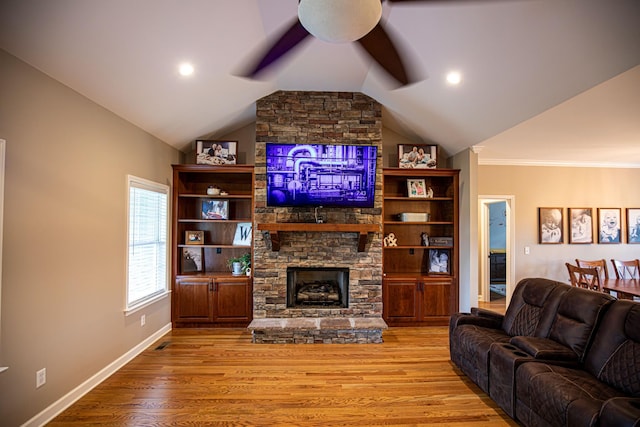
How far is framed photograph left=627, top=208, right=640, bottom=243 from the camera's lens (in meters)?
5.72

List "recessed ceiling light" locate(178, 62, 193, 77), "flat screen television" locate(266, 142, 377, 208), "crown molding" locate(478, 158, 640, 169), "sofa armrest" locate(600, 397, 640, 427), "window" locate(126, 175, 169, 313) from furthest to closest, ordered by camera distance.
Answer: "crown molding" locate(478, 158, 640, 169), "flat screen television" locate(266, 142, 377, 208), "window" locate(126, 175, 169, 313), "recessed ceiling light" locate(178, 62, 193, 77), "sofa armrest" locate(600, 397, 640, 427)

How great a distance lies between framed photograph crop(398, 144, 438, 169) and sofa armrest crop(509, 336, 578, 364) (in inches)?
117

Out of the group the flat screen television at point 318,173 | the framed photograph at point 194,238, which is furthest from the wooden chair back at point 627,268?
the framed photograph at point 194,238

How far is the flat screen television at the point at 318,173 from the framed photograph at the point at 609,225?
15.0 ft

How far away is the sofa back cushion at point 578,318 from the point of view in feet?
7.91

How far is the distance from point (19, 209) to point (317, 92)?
3584mm

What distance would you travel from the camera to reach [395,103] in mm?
4371

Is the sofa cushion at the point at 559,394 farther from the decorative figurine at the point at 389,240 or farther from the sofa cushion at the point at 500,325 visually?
the decorative figurine at the point at 389,240

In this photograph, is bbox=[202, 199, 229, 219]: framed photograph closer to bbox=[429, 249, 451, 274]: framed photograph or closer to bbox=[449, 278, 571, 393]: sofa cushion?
bbox=[429, 249, 451, 274]: framed photograph

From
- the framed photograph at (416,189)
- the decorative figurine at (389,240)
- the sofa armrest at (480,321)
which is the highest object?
the framed photograph at (416,189)

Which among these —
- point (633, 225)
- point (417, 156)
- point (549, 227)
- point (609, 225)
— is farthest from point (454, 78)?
point (633, 225)

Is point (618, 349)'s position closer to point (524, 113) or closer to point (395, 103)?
point (524, 113)

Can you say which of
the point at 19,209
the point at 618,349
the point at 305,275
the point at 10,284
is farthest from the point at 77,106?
the point at 618,349

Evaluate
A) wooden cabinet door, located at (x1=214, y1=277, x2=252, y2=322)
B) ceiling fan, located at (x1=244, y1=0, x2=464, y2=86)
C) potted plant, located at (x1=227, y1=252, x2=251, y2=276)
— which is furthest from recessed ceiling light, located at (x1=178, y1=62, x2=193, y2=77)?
wooden cabinet door, located at (x1=214, y1=277, x2=252, y2=322)
